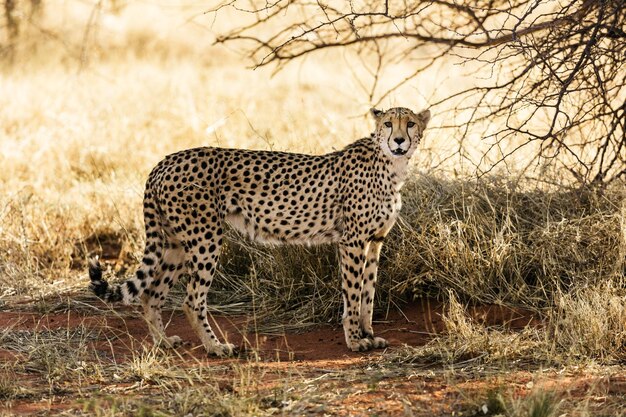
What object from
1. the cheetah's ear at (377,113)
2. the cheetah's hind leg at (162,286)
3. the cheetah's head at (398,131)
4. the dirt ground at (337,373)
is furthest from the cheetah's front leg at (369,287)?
the cheetah's hind leg at (162,286)

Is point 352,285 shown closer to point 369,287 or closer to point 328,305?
point 369,287

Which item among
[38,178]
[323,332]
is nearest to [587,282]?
[323,332]

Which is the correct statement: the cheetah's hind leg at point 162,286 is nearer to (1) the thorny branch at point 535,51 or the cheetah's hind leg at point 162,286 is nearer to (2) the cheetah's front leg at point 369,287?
(2) the cheetah's front leg at point 369,287

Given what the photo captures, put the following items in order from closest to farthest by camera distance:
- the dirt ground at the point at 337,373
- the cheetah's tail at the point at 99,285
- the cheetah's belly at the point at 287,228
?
the dirt ground at the point at 337,373 < the cheetah's tail at the point at 99,285 < the cheetah's belly at the point at 287,228

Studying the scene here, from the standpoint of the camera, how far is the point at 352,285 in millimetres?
4836

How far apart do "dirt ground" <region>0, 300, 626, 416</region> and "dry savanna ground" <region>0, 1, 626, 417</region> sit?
12mm

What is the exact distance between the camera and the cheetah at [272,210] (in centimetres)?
477

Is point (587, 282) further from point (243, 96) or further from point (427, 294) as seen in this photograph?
point (243, 96)

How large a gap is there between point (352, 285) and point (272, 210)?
21.2 inches

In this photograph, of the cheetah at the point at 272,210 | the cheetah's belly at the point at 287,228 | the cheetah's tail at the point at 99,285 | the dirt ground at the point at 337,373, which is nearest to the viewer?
the dirt ground at the point at 337,373

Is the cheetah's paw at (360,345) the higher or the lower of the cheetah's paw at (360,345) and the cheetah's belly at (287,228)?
the lower

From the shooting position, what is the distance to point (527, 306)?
4883 mm

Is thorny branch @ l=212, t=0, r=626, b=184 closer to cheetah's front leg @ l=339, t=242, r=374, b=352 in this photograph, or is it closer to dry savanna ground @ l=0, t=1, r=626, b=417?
dry savanna ground @ l=0, t=1, r=626, b=417

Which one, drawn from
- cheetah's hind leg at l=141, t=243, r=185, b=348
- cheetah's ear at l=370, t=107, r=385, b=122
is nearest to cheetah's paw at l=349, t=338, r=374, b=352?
cheetah's hind leg at l=141, t=243, r=185, b=348
